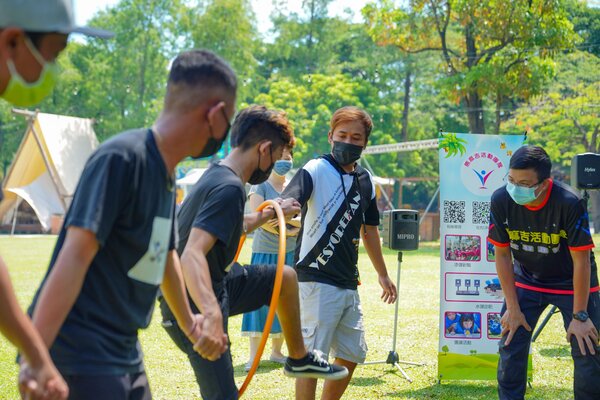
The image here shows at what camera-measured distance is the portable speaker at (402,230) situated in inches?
333

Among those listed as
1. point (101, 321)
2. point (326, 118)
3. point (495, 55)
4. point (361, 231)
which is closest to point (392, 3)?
point (495, 55)

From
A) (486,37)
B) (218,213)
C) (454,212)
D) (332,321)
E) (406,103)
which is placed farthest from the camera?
(406,103)

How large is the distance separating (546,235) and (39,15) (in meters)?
4.69

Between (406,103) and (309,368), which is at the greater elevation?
(406,103)

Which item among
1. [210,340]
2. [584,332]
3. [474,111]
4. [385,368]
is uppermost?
[474,111]

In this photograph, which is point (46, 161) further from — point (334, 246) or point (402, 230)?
point (334, 246)

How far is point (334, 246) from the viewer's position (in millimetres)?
5996

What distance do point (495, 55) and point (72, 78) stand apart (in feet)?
105

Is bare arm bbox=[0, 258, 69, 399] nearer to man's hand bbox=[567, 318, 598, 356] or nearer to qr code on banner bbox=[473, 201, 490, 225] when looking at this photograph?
man's hand bbox=[567, 318, 598, 356]

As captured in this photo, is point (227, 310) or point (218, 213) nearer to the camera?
point (218, 213)

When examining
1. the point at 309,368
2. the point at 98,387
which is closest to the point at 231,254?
the point at 309,368

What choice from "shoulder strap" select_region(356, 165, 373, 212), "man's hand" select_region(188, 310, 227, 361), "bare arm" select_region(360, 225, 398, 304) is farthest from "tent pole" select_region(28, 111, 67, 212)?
"man's hand" select_region(188, 310, 227, 361)

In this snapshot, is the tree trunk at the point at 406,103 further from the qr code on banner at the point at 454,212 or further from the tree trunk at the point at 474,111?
the qr code on banner at the point at 454,212

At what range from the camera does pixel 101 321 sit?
3.06 meters
